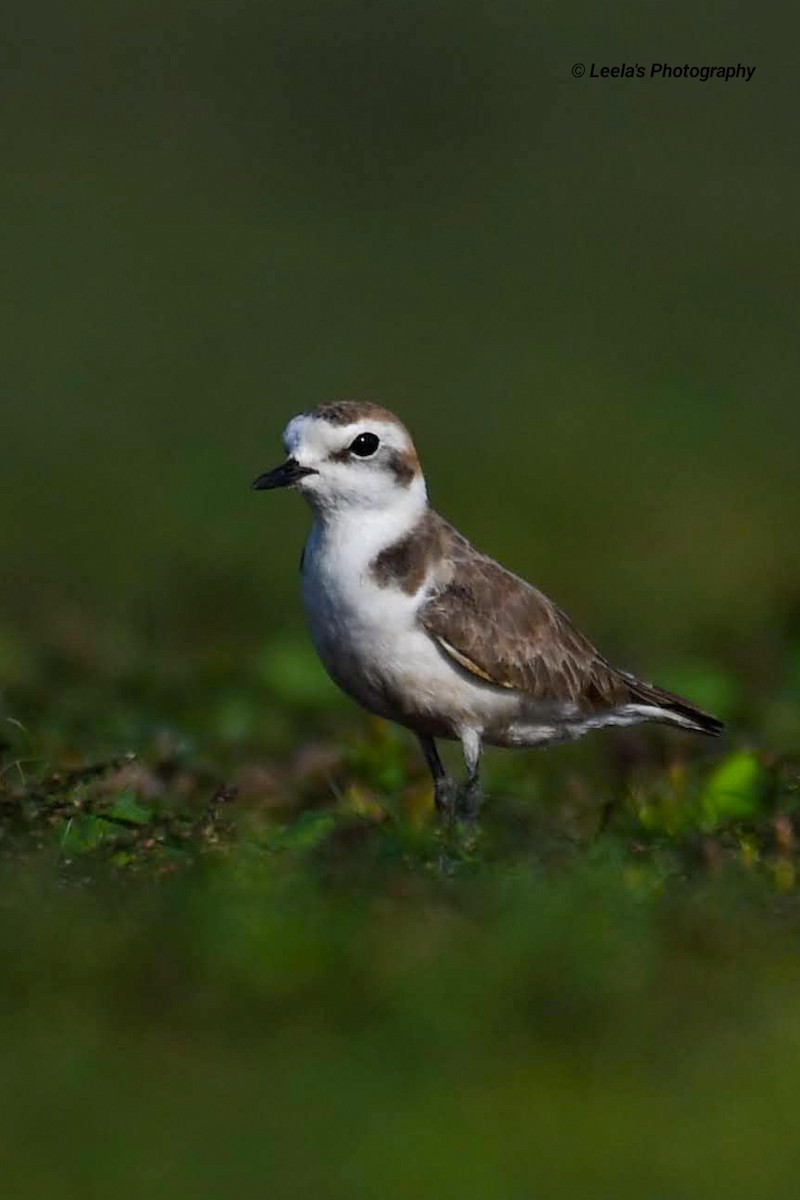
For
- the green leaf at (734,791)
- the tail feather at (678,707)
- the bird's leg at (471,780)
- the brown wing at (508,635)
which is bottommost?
the bird's leg at (471,780)

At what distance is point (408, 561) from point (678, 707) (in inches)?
54.1

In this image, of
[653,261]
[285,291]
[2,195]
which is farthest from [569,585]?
[2,195]

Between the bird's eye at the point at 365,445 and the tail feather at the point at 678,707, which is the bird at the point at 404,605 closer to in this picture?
the bird's eye at the point at 365,445

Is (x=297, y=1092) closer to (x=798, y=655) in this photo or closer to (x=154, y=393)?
(x=798, y=655)

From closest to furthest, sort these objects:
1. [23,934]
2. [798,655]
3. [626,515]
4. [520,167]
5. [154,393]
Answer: [23,934], [798,655], [626,515], [154,393], [520,167]

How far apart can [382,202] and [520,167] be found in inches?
108

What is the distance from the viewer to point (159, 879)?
754cm

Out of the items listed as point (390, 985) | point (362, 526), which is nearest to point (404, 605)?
point (362, 526)

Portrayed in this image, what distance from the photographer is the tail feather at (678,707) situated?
9297mm

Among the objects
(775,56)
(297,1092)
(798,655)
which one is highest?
(775,56)

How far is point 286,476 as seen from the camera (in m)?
8.40

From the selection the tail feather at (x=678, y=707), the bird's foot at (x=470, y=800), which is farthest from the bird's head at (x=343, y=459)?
the tail feather at (x=678, y=707)

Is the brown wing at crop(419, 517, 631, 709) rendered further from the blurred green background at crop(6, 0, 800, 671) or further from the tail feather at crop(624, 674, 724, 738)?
the blurred green background at crop(6, 0, 800, 671)

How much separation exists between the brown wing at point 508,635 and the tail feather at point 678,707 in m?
0.05
